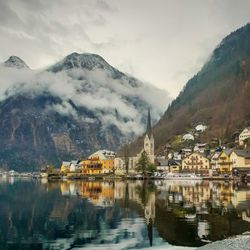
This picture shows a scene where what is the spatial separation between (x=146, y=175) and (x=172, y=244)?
13948 cm

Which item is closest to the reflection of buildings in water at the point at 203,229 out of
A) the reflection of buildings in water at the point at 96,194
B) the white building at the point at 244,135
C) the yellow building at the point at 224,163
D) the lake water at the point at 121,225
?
the lake water at the point at 121,225

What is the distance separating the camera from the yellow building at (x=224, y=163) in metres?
164

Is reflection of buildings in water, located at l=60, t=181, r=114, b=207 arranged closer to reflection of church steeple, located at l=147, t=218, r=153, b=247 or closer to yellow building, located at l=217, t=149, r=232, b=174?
reflection of church steeple, located at l=147, t=218, r=153, b=247

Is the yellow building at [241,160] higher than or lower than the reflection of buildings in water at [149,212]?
higher

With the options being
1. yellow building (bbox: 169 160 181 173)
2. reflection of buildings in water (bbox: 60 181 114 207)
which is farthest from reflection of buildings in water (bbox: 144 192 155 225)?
yellow building (bbox: 169 160 181 173)

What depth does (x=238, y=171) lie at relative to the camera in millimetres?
153500

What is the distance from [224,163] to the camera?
16625cm

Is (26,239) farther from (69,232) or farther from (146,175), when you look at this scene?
(146,175)

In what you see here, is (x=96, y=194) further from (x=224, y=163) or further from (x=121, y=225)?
(x=224, y=163)

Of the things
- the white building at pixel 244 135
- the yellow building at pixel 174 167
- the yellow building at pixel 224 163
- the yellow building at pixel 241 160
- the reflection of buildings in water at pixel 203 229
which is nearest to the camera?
the reflection of buildings in water at pixel 203 229

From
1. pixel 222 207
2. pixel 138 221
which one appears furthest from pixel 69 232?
pixel 222 207

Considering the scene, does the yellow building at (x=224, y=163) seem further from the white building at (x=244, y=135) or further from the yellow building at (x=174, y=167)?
the white building at (x=244, y=135)

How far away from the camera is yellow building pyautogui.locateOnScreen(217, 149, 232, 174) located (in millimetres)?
163913

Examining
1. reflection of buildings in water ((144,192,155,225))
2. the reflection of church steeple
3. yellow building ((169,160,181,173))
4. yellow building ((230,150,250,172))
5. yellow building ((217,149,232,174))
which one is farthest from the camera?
yellow building ((169,160,181,173))
